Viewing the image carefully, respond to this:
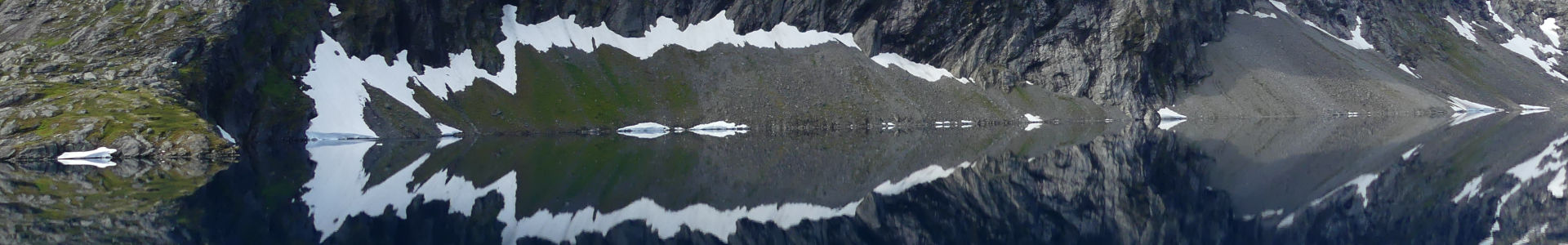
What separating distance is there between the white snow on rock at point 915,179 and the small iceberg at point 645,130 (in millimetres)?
52004

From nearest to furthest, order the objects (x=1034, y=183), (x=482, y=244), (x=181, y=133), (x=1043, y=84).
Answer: (x=482, y=244)
(x=1034, y=183)
(x=181, y=133)
(x=1043, y=84)

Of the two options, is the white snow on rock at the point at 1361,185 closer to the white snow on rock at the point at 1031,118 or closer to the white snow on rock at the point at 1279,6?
the white snow on rock at the point at 1031,118

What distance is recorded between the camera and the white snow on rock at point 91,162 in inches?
2169

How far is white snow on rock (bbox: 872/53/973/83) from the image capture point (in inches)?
Answer: 4998

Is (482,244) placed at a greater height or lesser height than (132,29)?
lesser

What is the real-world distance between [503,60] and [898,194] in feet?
265

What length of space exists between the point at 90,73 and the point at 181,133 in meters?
14.8

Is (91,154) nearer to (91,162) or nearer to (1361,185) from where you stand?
(91,162)

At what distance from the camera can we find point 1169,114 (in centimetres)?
13150

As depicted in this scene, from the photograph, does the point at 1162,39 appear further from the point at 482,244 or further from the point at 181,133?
the point at 482,244

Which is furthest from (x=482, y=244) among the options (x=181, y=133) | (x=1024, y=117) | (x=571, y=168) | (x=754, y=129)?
(x=1024, y=117)

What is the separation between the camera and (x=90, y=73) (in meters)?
73.3

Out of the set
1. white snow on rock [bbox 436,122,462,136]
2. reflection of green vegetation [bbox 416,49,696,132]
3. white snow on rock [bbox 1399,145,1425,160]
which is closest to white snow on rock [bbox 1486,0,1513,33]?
reflection of green vegetation [bbox 416,49,696,132]

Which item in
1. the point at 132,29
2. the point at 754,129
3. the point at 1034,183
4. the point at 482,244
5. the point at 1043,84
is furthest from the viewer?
the point at 1043,84
